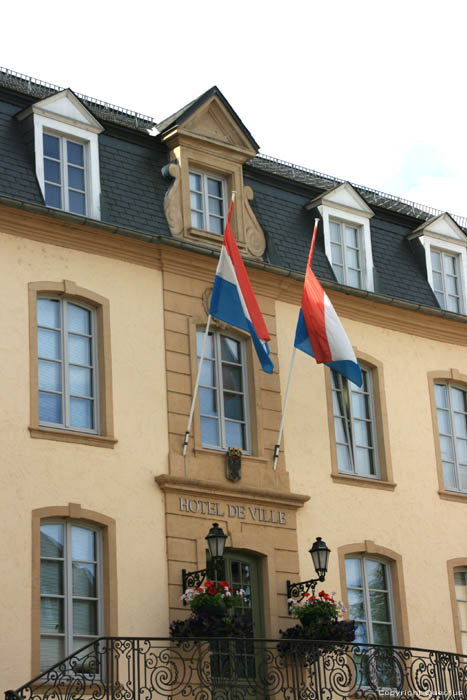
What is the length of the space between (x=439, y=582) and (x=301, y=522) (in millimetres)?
2975

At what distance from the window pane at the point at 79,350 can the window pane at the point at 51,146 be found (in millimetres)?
2762

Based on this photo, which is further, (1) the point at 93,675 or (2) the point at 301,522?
(2) the point at 301,522

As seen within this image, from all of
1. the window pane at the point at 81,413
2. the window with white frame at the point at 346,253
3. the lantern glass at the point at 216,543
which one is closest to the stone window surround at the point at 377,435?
the window with white frame at the point at 346,253

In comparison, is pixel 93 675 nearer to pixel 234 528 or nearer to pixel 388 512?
pixel 234 528

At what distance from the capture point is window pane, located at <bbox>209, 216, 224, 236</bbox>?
21.2 metres

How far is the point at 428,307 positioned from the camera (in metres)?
23.0

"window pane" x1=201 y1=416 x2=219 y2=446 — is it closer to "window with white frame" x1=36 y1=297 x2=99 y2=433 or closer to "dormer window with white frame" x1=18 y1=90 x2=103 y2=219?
"window with white frame" x1=36 y1=297 x2=99 y2=433

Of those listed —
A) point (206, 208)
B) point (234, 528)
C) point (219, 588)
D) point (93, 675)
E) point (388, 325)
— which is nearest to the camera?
point (93, 675)

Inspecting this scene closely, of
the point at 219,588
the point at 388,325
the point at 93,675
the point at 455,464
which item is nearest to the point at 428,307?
the point at 388,325

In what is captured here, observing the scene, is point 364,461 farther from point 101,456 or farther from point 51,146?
point 51,146

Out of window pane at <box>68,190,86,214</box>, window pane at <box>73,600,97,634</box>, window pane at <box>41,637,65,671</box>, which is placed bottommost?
window pane at <box>41,637,65,671</box>

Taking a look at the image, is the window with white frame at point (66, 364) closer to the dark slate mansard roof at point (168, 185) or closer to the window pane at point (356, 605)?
the dark slate mansard roof at point (168, 185)

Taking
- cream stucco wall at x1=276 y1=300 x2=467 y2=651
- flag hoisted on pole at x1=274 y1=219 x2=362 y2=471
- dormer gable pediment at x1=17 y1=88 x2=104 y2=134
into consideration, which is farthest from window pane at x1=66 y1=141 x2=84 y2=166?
cream stucco wall at x1=276 y1=300 x2=467 y2=651

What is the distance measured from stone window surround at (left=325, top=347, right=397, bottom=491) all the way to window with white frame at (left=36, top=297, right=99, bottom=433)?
4340mm
